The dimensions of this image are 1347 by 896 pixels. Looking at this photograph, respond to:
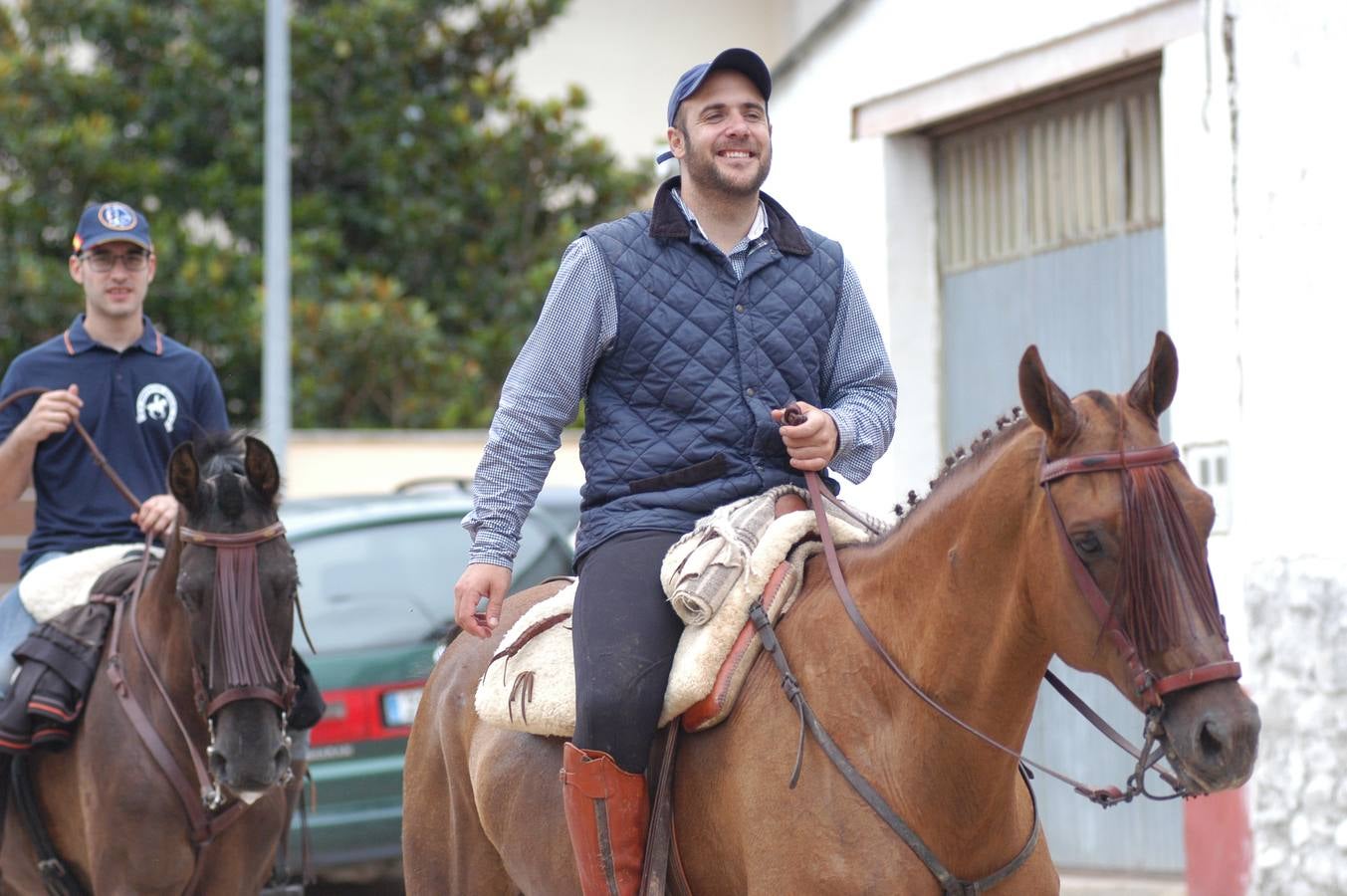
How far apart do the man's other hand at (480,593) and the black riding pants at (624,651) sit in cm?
23

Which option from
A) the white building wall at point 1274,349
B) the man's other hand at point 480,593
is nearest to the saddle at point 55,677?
the man's other hand at point 480,593

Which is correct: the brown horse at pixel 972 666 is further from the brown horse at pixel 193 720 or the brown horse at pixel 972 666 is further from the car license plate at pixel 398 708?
the car license plate at pixel 398 708

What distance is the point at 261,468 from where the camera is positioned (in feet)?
19.4

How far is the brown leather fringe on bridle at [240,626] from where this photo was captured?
5.63 meters

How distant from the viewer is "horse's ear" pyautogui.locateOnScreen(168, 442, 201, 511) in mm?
5781

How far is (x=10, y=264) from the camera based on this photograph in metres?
17.1

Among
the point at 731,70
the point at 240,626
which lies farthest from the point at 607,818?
the point at 240,626

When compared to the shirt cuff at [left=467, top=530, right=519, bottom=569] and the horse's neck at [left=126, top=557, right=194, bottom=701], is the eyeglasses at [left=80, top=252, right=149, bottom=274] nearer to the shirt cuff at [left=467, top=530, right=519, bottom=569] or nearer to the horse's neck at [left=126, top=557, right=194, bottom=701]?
the horse's neck at [left=126, top=557, right=194, bottom=701]

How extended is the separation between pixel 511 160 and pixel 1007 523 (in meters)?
15.6

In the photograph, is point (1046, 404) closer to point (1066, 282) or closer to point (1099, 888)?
point (1099, 888)

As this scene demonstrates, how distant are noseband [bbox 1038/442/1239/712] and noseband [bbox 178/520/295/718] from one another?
2.89 metres

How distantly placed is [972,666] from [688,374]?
1.00m

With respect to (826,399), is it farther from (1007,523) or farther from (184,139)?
(184,139)

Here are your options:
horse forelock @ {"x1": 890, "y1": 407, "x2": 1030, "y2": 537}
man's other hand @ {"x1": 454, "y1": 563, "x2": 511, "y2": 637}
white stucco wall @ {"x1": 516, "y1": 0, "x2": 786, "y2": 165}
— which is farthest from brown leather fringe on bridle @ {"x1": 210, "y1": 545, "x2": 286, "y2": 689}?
white stucco wall @ {"x1": 516, "y1": 0, "x2": 786, "y2": 165}
